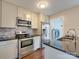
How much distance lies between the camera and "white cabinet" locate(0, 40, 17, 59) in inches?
112

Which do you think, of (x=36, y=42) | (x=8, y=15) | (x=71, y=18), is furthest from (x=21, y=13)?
(x=71, y=18)

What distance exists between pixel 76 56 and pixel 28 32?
418 centimetres

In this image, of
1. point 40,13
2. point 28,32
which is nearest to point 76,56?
point 28,32

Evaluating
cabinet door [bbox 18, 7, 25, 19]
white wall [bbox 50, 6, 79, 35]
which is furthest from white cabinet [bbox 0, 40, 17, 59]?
white wall [bbox 50, 6, 79, 35]

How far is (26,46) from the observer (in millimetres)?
3955

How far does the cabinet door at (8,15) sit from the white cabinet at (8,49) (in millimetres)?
731

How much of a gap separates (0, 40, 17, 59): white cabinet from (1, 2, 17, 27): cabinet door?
0.73 metres

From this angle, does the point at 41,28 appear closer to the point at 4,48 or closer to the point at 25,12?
the point at 25,12

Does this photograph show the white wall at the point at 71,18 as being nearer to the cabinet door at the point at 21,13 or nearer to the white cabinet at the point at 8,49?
the cabinet door at the point at 21,13

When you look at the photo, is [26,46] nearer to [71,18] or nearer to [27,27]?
[27,27]

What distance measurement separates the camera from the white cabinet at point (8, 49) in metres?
2.84

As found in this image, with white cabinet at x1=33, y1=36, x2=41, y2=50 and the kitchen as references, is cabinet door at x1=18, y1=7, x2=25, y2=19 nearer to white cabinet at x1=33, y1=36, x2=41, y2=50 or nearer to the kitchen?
the kitchen

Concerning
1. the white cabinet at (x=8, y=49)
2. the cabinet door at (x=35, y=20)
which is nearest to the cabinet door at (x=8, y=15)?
the white cabinet at (x=8, y=49)

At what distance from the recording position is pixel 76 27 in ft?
14.4
